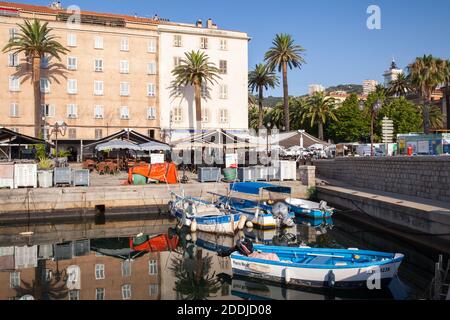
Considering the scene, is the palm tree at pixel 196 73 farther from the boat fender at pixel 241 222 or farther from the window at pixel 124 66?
the boat fender at pixel 241 222

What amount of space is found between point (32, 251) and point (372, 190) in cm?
2049

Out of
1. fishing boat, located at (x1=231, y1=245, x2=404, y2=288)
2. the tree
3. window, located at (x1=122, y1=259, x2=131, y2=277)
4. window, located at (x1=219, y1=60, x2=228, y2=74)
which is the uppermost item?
window, located at (x1=219, y1=60, x2=228, y2=74)

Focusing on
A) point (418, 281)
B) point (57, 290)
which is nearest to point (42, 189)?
point (57, 290)

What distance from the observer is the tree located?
208ft

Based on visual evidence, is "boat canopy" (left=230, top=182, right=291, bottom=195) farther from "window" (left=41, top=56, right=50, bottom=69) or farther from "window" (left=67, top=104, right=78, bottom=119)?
"window" (left=41, top=56, right=50, bottom=69)

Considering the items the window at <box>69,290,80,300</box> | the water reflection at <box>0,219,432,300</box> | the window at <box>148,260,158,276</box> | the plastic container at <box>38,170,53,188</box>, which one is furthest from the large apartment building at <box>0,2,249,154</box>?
the window at <box>69,290,80,300</box>

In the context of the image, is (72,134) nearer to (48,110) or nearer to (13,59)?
(48,110)

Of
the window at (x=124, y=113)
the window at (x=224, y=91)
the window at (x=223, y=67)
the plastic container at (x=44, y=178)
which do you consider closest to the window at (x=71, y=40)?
the window at (x=124, y=113)

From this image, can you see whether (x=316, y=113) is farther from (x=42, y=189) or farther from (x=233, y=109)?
(x=42, y=189)

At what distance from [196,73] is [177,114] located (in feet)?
19.2

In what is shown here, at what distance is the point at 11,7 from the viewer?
50.2 m

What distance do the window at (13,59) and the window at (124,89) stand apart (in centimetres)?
1136

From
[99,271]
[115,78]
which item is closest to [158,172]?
[99,271]

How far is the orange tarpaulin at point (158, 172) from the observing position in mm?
29484
